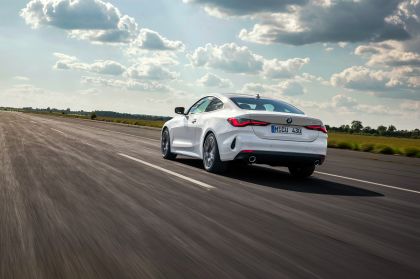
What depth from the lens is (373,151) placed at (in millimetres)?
21656

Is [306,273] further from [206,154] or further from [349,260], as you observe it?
[206,154]

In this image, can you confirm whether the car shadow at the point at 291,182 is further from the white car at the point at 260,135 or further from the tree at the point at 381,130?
the tree at the point at 381,130

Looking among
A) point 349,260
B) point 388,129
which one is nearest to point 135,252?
point 349,260

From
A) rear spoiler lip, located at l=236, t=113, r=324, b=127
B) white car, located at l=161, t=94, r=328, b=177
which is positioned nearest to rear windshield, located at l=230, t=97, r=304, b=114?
white car, located at l=161, t=94, r=328, b=177

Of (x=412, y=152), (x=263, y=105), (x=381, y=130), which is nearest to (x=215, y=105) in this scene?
(x=263, y=105)

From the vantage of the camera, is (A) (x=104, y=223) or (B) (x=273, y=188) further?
(B) (x=273, y=188)

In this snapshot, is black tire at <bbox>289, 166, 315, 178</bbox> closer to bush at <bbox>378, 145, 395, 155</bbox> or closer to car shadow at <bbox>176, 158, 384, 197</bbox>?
car shadow at <bbox>176, 158, 384, 197</bbox>

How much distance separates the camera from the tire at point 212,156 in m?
9.45

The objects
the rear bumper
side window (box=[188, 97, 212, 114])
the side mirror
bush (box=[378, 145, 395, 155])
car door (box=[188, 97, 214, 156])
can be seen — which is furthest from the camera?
bush (box=[378, 145, 395, 155])

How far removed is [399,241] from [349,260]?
3.18ft

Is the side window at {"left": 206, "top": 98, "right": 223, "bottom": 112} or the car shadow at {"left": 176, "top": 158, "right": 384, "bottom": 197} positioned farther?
the side window at {"left": 206, "top": 98, "right": 223, "bottom": 112}

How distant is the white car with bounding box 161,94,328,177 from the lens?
29.2ft

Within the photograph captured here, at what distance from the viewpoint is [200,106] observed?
11141mm

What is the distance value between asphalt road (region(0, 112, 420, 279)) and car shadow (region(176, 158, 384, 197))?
4 centimetres
